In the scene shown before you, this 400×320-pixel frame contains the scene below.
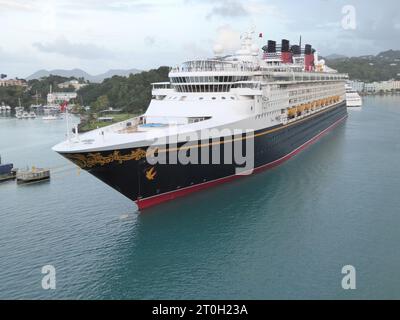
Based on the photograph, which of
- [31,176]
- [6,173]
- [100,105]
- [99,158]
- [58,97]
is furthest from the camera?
[58,97]

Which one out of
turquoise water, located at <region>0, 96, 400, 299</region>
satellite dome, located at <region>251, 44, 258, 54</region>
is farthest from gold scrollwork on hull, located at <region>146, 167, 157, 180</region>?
satellite dome, located at <region>251, 44, 258, 54</region>

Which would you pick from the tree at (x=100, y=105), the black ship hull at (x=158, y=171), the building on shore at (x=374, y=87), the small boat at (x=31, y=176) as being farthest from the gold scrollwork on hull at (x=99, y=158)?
the building on shore at (x=374, y=87)

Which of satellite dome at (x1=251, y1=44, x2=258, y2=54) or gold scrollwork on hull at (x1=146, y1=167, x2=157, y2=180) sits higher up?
satellite dome at (x1=251, y1=44, x2=258, y2=54)

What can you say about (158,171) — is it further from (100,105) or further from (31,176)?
(100,105)

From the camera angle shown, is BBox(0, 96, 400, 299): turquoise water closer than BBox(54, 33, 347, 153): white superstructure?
Yes

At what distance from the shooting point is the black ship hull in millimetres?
21406

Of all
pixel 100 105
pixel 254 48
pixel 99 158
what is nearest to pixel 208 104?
pixel 99 158

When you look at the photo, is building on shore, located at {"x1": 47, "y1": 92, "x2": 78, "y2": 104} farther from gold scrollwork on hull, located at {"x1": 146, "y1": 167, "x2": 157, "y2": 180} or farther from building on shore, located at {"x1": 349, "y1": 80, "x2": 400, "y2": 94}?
building on shore, located at {"x1": 349, "y1": 80, "x2": 400, "y2": 94}

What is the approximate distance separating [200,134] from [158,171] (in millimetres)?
3504

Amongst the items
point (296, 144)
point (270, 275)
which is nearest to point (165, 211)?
point (270, 275)

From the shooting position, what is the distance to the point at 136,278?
1739 centimetres

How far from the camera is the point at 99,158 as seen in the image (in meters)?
21.0

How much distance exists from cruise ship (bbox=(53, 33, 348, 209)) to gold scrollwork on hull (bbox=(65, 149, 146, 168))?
0.17ft
